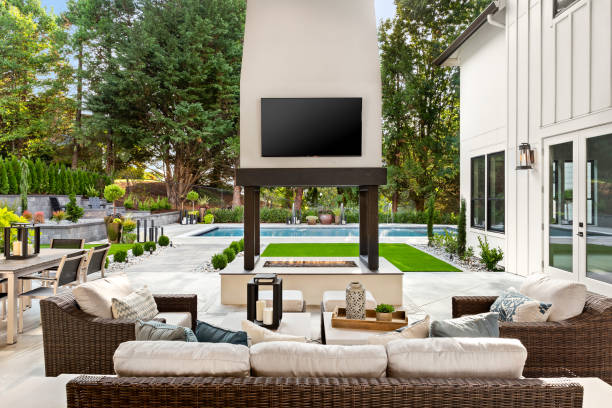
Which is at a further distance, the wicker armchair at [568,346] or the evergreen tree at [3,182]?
the evergreen tree at [3,182]

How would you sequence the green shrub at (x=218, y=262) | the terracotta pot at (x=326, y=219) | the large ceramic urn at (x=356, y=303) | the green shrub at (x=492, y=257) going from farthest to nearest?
the terracotta pot at (x=326, y=219), the green shrub at (x=492, y=257), the green shrub at (x=218, y=262), the large ceramic urn at (x=356, y=303)

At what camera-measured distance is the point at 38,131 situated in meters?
21.6

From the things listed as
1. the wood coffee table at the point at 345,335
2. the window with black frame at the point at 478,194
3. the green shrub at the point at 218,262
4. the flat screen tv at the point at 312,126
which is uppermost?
the flat screen tv at the point at 312,126

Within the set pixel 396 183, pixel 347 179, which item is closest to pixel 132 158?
pixel 396 183

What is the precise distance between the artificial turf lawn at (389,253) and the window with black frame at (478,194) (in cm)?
138

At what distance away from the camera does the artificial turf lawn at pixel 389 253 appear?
7.97m

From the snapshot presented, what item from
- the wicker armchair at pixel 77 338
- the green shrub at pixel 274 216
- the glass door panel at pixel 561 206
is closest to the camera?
the wicker armchair at pixel 77 338

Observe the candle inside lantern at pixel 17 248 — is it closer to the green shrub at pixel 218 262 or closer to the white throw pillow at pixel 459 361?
the green shrub at pixel 218 262

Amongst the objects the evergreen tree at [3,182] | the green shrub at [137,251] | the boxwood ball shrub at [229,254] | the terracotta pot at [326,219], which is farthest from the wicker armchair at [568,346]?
the evergreen tree at [3,182]

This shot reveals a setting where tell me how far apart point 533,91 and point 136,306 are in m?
7.06

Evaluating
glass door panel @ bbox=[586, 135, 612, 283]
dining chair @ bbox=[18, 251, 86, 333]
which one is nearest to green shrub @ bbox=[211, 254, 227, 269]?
dining chair @ bbox=[18, 251, 86, 333]

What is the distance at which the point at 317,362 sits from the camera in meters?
1.75

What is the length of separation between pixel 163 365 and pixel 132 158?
24218mm

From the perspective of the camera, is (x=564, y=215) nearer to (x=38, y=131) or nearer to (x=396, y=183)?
(x=396, y=183)
